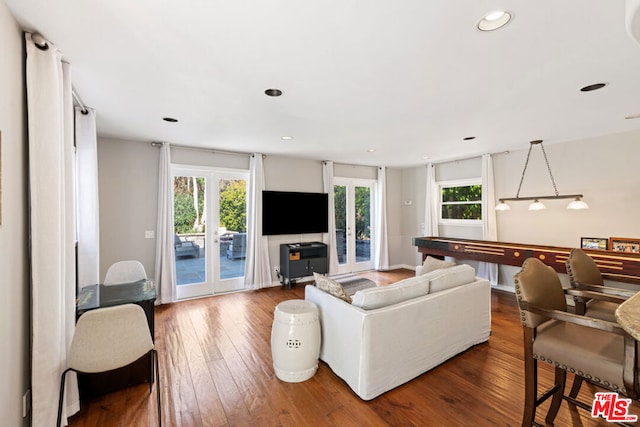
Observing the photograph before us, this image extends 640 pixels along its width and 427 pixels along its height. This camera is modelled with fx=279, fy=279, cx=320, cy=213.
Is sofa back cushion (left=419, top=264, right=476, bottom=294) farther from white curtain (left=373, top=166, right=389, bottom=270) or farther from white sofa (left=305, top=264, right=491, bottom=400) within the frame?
white curtain (left=373, top=166, right=389, bottom=270)

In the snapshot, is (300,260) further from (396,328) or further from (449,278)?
(396,328)

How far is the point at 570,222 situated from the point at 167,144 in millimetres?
6493

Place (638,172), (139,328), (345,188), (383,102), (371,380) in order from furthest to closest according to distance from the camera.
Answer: (345,188) < (638,172) < (383,102) < (371,380) < (139,328)

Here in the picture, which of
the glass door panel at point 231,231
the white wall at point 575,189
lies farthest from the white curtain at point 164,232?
the white wall at point 575,189

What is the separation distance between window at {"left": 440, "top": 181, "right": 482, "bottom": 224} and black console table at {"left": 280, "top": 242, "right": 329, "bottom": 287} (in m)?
2.94

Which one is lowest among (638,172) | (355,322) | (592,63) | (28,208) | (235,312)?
(235,312)

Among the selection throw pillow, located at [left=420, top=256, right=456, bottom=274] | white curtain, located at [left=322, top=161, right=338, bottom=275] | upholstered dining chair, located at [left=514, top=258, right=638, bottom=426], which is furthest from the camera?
white curtain, located at [left=322, top=161, right=338, bottom=275]

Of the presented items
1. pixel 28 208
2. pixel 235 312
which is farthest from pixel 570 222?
pixel 28 208

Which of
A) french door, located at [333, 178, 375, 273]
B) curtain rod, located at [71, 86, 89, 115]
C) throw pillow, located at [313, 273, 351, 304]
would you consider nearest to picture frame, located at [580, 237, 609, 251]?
french door, located at [333, 178, 375, 273]

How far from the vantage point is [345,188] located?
21.4 ft

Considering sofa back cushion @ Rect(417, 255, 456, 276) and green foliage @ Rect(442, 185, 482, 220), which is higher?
green foliage @ Rect(442, 185, 482, 220)

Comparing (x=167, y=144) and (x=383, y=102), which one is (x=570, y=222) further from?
(x=167, y=144)

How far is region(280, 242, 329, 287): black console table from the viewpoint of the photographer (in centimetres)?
528

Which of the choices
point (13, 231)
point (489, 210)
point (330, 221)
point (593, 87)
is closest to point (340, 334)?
point (13, 231)
